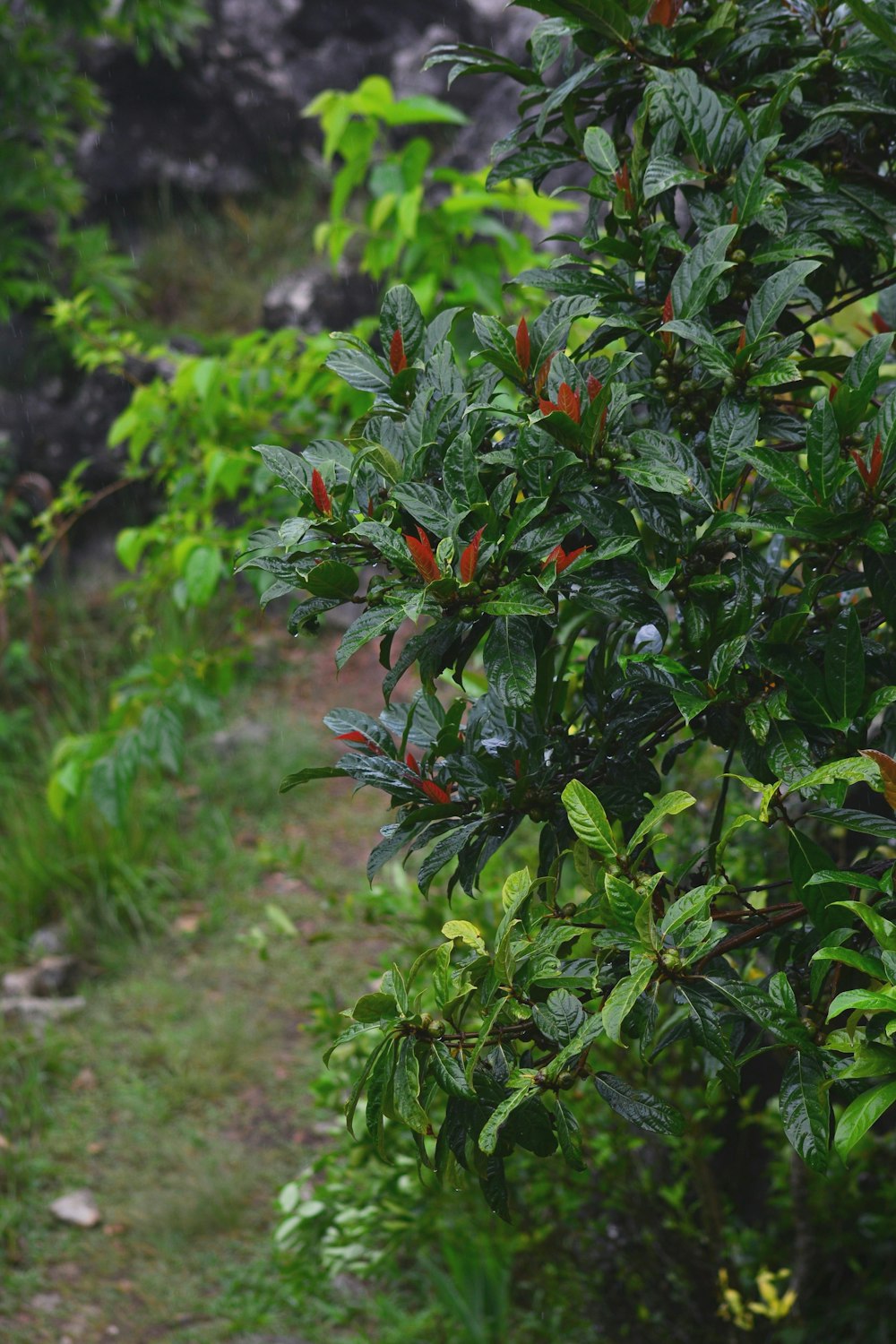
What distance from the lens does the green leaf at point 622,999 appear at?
78cm

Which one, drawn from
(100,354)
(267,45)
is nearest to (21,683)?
(100,354)

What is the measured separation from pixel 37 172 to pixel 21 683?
263cm

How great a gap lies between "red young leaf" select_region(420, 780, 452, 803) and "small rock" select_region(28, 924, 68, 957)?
309 cm

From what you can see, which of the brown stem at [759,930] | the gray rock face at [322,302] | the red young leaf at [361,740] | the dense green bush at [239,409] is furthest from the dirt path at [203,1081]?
the gray rock face at [322,302]

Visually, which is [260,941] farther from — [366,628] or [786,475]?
[786,475]

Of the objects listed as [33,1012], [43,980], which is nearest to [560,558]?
[33,1012]

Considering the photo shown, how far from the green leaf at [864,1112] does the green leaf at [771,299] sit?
614mm

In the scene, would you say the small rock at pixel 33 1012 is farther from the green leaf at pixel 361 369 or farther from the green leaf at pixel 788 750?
the green leaf at pixel 788 750

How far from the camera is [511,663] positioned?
3.06ft

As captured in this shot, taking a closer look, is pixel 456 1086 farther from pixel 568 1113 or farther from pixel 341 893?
pixel 341 893

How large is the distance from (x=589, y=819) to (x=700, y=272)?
1.59 ft

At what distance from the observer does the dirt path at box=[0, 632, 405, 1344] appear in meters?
2.60

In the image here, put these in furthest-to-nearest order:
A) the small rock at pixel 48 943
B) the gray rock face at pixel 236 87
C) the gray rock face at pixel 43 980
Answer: the gray rock face at pixel 236 87 < the small rock at pixel 48 943 < the gray rock face at pixel 43 980

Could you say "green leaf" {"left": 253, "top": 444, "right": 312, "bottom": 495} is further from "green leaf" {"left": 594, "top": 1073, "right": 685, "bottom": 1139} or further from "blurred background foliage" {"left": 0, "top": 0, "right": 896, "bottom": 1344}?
"green leaf" {"left": 594, "top": 1073, "right": 685, "bottom": 1139}
